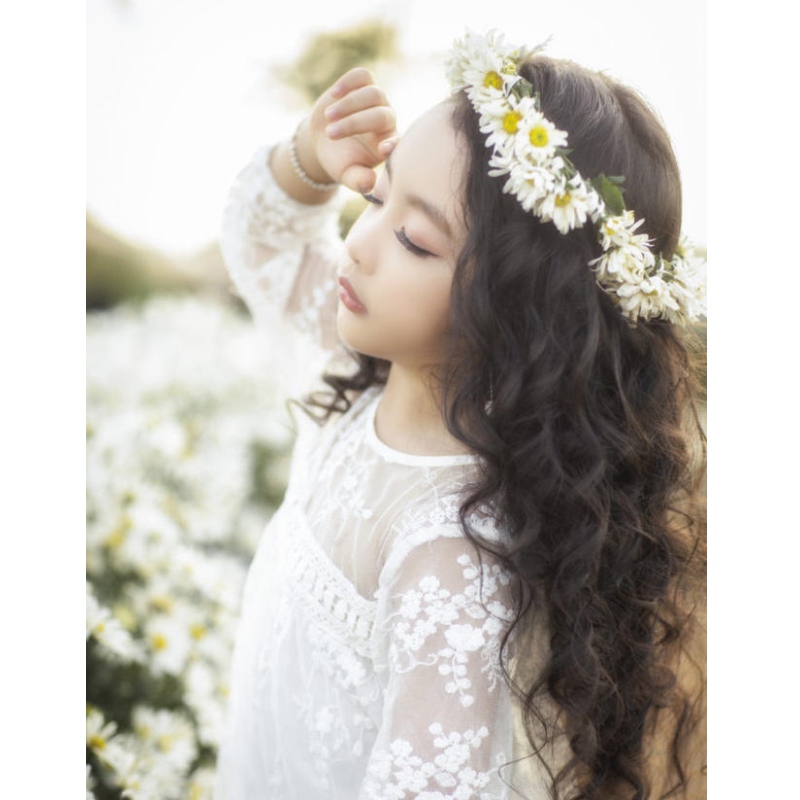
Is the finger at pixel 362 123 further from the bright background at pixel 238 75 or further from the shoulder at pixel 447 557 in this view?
the shoulder at pixel 447 557

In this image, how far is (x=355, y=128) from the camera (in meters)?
1.30

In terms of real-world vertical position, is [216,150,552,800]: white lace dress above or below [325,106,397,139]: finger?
below

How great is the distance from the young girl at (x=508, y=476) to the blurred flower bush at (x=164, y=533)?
1.26 feet

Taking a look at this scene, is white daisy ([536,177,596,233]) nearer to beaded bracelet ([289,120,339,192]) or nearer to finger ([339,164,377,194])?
finger ([339,164,377,194])

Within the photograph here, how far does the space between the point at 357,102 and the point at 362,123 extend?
39mm

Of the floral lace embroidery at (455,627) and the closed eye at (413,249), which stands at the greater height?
the closed eye at (413,249)

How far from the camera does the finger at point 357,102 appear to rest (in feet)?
4.28

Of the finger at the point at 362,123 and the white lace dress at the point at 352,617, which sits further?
the finger at the point at 362,123

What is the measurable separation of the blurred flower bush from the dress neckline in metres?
0.60

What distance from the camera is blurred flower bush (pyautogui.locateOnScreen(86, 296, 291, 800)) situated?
147 cm

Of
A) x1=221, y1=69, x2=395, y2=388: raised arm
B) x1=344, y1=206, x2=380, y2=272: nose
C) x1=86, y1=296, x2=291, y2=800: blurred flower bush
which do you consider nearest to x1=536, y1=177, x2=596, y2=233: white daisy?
x1=344, y1=206, x2=380, y2=272: nose

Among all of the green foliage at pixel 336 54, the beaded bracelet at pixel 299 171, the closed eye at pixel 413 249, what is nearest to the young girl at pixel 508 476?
the closed eye at pixel 413 249
